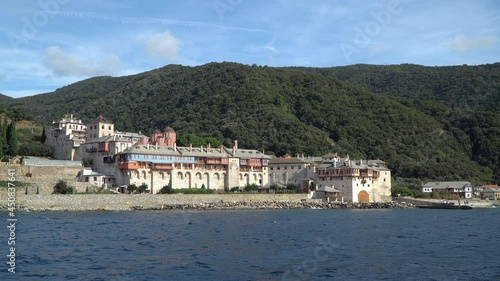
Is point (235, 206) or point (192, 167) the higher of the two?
point (192, 167)

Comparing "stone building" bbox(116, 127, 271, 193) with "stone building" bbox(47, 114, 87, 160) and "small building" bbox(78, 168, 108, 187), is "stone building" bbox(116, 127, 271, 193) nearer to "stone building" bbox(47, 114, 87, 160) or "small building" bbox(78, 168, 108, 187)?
"small building" bbox(78, 168, 108, 187)

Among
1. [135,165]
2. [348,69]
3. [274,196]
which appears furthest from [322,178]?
[348,69]

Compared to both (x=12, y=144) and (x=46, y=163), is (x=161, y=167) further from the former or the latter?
(x=12, y=144)

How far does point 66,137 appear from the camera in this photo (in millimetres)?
79188

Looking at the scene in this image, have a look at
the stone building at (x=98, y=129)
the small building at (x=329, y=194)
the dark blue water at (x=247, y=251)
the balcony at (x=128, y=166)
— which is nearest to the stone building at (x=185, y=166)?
the balcony at (x=128, y=166)

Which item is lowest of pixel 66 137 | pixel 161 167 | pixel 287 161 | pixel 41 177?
pixel 41 177

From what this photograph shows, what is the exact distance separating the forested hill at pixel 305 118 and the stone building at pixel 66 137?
2592 centimetres

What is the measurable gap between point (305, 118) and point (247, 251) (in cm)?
9661

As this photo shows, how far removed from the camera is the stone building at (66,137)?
77625 millimetres

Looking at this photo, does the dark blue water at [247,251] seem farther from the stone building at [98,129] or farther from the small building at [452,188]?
the small building at [452,188]

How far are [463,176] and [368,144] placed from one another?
1813 centimetres

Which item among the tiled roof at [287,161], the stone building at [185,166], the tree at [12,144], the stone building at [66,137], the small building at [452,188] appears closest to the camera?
the tree at [12,144]

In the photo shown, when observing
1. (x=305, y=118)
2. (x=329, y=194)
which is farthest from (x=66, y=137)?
(x=305, y=118)

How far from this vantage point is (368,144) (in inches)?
4397
